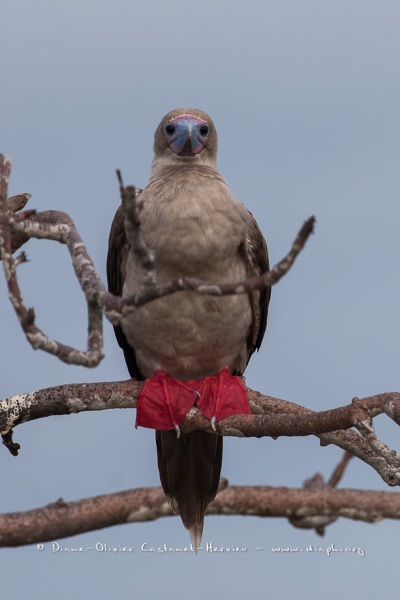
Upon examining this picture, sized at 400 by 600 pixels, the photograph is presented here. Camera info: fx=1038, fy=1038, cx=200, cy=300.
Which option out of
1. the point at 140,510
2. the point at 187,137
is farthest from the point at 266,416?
the point at 187,137

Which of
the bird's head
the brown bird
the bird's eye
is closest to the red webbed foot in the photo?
the brown bird

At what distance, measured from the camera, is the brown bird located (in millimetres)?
6355

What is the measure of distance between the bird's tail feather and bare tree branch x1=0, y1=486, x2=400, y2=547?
5.90 ft

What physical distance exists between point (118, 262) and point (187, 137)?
993 millimetres

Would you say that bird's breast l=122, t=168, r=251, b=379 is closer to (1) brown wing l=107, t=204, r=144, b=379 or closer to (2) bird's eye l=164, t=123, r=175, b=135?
(1) brown wing l=107, t=204, r=144, b=379

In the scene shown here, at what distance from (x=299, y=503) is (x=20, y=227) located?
2086mm

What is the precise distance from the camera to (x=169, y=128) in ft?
23.9

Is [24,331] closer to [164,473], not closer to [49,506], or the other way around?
[49,506]

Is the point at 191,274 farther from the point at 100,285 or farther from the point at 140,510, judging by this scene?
the point at 140,510

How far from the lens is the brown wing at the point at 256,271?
22.1ft

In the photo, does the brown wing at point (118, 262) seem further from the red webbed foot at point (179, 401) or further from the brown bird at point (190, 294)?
the red webbed foot at point (179, 401)

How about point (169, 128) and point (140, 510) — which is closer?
point (140, 510)

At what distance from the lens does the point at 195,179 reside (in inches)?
261

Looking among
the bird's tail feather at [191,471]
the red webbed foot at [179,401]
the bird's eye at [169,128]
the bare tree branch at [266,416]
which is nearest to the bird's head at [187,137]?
the bird's eye at [169,128]
